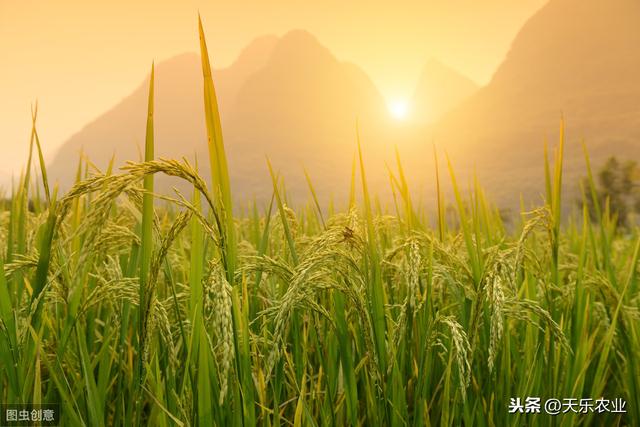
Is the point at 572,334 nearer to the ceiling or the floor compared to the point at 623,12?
nearer to the floor

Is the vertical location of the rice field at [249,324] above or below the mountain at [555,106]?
below

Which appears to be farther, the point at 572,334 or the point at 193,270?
the point at 572,334

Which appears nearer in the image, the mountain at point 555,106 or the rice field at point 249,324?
the rice field at point 249,324

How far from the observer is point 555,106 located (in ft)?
536

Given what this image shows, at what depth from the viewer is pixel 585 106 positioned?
6388 inches

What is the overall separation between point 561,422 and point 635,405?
531 millimetres

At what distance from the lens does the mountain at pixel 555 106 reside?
141m

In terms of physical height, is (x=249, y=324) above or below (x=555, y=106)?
below

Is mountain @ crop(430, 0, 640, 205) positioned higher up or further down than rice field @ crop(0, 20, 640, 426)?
higher up

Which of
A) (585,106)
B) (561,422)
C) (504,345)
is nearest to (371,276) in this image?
(504,345)

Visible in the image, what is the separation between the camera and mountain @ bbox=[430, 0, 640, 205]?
14112cm

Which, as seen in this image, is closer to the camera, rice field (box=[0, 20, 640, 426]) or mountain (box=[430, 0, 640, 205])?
rice field (box=[0, 20, 640, 426])

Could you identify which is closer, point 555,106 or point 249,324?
point 249,324

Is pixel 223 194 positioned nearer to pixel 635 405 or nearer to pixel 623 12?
pixel 635 405
